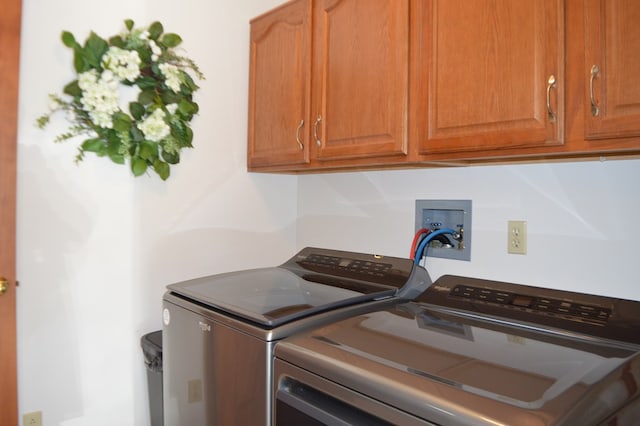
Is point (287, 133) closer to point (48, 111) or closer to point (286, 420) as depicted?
point (48, 111)

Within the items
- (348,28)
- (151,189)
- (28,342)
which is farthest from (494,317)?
(28,342)

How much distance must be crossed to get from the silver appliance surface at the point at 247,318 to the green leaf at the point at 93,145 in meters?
0.62

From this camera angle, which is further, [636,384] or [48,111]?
[48,111]

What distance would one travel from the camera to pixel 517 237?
1.39 metres

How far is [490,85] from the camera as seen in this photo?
1145 millimetres

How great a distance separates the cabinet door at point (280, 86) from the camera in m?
1.71

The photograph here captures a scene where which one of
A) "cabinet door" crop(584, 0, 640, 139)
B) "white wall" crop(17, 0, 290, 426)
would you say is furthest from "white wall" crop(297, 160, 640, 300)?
"white wall" crop(17, 0, 290, 426)

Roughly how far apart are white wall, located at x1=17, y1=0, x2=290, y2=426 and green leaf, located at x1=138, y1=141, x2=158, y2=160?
0.39ft

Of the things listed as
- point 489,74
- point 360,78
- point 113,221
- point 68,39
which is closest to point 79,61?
point 68,39

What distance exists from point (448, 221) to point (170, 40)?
1.30 m

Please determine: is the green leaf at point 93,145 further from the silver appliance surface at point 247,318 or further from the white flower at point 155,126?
the silver appliance surface at point 247,318

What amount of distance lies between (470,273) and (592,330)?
0.49 metres

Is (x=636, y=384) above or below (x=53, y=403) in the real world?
above

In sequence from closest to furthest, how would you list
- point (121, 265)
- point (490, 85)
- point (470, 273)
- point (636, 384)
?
point (636, 384), point (490, 85), point (470, 273), point (121, 265)
